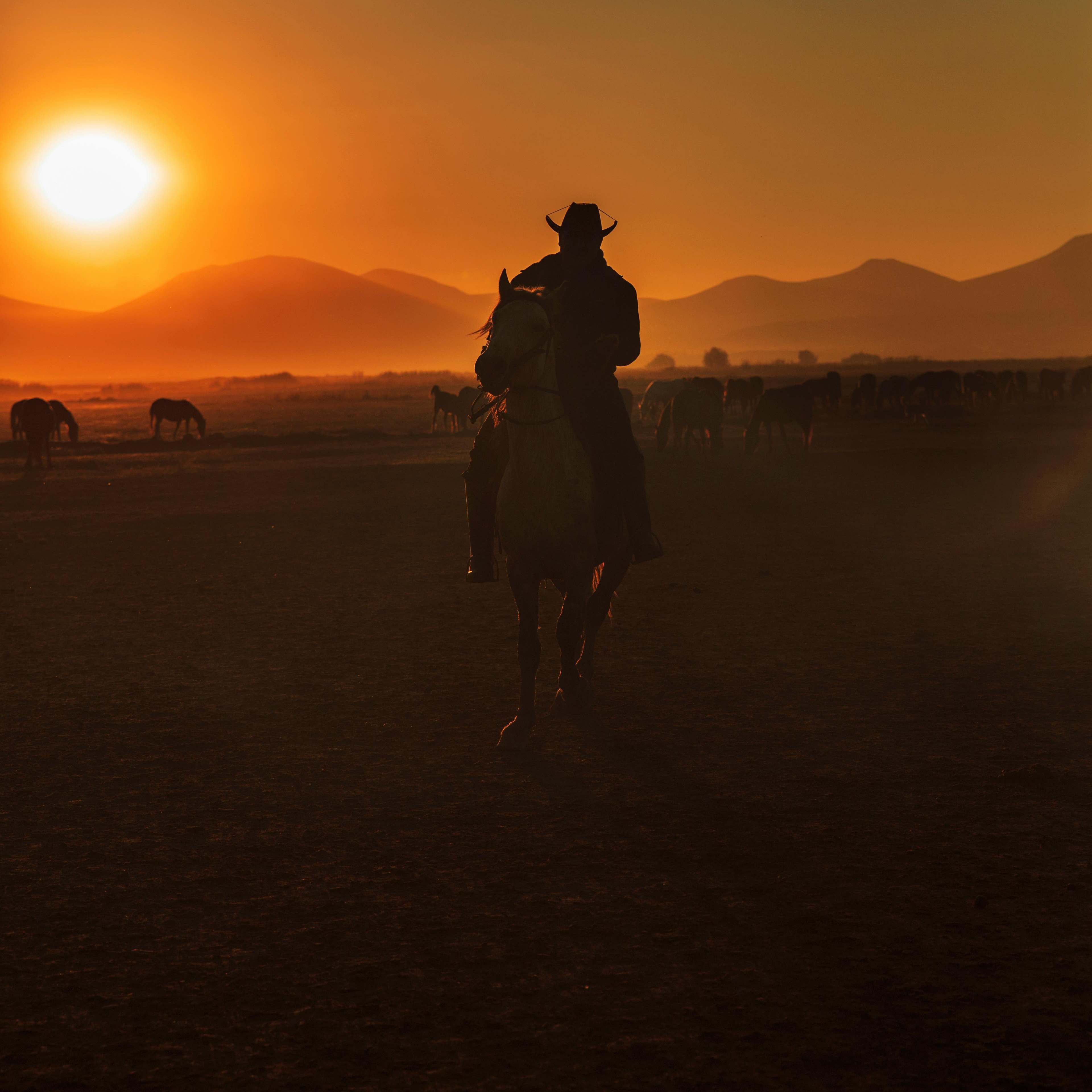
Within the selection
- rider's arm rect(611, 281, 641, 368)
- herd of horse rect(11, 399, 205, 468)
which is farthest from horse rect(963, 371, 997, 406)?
rider's arm rect(611, 281, 641, 368)

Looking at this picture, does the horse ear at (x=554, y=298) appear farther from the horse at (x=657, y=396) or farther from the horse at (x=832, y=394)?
the horse at (x=832, y=394)

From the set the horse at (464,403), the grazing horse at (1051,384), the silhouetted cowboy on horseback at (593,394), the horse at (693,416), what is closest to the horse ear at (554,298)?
the silhouetted cowboy on horseback at (593,394)

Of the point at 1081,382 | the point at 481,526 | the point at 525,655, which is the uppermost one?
the point at 1081,382

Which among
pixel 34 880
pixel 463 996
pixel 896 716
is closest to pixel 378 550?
pixel 896 716

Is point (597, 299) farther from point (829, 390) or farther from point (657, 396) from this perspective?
point (829, 390)

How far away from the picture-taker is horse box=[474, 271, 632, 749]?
230 inches

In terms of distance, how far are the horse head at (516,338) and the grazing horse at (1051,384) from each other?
63214 mm

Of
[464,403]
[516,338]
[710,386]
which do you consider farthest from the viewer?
[464,403]

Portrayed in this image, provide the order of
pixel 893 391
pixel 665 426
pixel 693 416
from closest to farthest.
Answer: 1. pixel 693 416
2. pixel 665 426
3. pixel 893 391

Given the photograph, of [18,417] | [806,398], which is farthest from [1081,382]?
[18,417]

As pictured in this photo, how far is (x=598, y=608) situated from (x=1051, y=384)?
209 feet

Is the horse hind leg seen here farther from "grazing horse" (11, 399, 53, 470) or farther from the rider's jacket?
"grazing horse" (11, 399, 53, 470)

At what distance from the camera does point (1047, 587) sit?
10.8 meters

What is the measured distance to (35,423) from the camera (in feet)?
92.2
